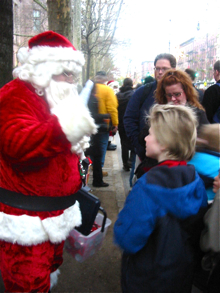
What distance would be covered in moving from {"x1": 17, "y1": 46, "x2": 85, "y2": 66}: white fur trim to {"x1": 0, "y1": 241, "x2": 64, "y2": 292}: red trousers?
1125 mm

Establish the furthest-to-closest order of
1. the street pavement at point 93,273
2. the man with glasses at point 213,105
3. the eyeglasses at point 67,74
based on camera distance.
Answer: the man with glasses at point 213,105 → the street pavement at point 93,273 → the eyeglasses at point 67,74

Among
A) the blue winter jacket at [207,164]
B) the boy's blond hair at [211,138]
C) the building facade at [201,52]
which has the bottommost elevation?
the blue winter jacket at [207,164]

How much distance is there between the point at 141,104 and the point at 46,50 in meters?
1.37

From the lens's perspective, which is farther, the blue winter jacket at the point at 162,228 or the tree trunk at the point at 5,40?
the tree trunk at the point at 5,40

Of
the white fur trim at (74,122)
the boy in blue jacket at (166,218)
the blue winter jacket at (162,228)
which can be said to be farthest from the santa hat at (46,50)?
the blue winter jacket at (162,228)

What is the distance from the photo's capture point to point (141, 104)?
2.64m

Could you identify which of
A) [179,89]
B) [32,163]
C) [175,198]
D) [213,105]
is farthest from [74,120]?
[213,105]

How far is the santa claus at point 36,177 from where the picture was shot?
1.34 meters

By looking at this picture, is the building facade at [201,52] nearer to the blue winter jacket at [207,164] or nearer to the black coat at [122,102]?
the black coat at [122,102]

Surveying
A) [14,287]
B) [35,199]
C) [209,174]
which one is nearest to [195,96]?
[209,174]

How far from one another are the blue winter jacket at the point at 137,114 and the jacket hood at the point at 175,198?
1360 mm

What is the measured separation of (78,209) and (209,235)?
0.90 meters

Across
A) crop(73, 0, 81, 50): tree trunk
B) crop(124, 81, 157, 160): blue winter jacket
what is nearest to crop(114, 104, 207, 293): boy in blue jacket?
crop(124, 81, 157, 160): blue winter jacket

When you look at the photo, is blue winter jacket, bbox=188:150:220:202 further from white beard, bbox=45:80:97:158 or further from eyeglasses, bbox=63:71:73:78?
eyeglasses, bbox=63:71:73:78
